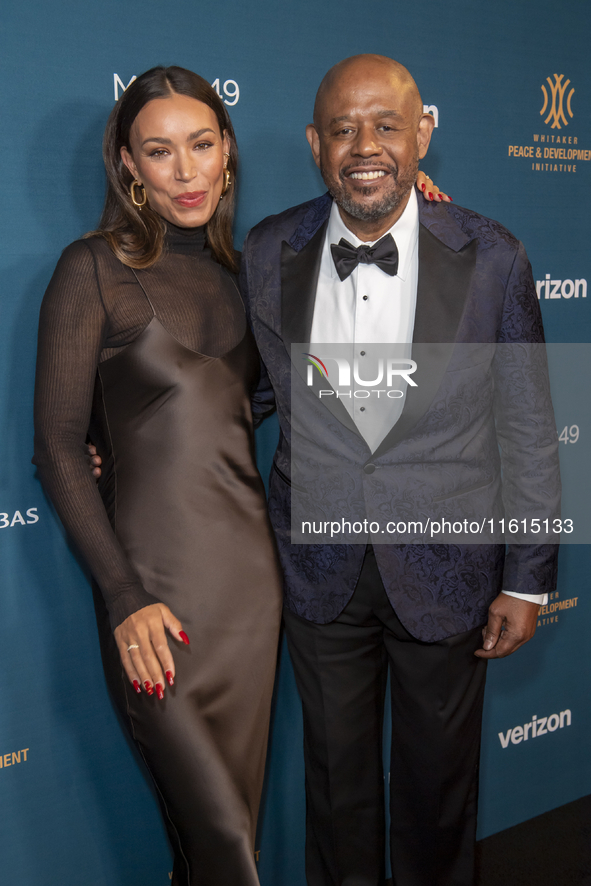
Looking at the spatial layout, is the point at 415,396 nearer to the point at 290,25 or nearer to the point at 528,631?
the point at 528,631

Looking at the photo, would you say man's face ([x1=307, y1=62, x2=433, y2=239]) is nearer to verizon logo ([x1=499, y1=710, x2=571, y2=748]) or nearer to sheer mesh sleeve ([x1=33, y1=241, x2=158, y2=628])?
sheer mesh sleeve ([x1=33, y1=241, x2=158, y2=628])

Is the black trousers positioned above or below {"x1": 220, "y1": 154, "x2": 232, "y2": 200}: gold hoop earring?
below

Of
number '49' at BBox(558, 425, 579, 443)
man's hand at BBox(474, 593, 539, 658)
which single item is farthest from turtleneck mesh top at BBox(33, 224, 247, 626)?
number '49' at BBox(558, 425, 579, 443)

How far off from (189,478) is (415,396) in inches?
19.2

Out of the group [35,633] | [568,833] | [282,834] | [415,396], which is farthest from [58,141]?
[568,833]

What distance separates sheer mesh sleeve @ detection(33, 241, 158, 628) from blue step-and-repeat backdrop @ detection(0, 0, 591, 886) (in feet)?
1.04

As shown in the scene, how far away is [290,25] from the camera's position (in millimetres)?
1800

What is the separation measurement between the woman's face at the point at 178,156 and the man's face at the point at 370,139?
0.24 metres

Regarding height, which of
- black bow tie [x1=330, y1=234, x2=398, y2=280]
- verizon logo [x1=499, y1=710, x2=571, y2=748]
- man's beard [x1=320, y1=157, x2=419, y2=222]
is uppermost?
man's beard [x1=320, y1=157, x2=419, y2=222]

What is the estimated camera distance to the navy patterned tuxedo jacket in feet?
4.88

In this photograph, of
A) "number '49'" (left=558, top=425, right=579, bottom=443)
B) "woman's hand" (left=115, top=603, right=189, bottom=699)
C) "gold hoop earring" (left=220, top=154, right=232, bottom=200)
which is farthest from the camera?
"number '49'" (left=558, top=425, right=579, bottom=443)

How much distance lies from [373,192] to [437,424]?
1.59 ft

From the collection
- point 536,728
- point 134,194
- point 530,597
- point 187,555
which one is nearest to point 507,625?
point 530,597

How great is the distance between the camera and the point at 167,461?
146 centimetres
